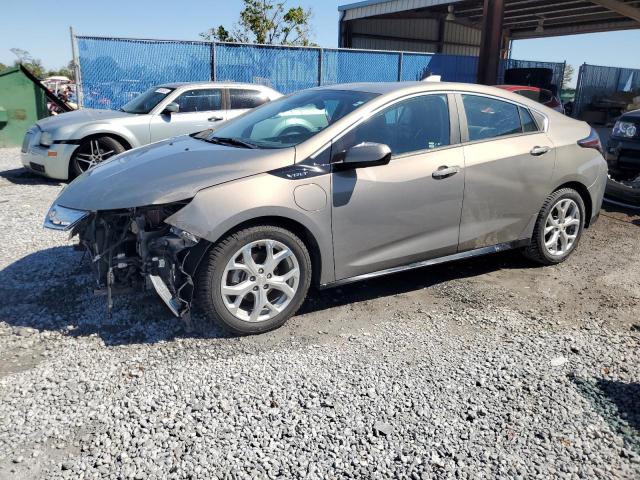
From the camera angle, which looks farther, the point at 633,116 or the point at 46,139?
the point at 46,139

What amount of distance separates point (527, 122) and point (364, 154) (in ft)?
6.27

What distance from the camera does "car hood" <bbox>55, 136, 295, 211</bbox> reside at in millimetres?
3373

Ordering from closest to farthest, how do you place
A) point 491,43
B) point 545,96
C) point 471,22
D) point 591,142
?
point 591,142
point 545,96
point 491,43
point 471,22

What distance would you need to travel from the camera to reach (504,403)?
2.93 m

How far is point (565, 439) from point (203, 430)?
1744mm

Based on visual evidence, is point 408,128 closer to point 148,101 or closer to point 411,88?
point 411,88

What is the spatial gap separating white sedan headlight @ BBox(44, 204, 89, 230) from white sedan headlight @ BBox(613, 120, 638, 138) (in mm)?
→ 6814

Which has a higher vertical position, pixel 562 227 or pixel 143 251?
pixel 143 251

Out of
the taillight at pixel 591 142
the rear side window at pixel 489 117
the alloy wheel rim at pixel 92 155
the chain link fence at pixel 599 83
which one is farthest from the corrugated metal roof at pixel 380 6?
the rear side window at pixel 489 117

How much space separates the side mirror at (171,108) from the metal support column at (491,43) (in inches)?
438

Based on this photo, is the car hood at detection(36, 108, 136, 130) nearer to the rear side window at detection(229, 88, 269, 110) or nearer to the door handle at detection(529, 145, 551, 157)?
the rear side window at detection(229, 88, 269, 110)

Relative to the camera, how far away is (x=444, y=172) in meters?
4.08

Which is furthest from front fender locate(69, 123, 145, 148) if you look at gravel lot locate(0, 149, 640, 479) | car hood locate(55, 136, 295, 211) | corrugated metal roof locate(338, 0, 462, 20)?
corrugated metal roof locate(338, 0, 462, 20)

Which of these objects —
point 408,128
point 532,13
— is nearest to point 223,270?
point 408,128
